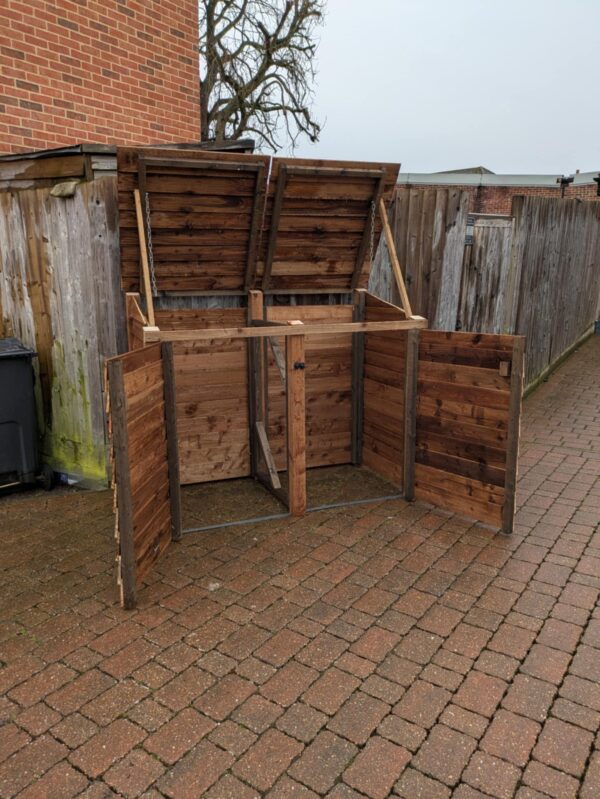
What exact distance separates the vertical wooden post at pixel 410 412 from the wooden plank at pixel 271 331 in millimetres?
130

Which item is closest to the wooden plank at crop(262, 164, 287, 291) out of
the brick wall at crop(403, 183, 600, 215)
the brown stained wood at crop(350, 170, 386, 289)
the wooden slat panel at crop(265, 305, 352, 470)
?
the wooden slat panel at crop(265, 305, 352, 470)

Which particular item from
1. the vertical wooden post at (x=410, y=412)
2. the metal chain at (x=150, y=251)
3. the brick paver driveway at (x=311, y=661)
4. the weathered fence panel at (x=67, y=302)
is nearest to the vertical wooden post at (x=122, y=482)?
the brick paver driveway at (x=311, y=661)

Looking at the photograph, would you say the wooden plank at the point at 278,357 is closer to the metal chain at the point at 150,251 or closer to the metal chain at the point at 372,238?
the metal chain at the point at 150,251

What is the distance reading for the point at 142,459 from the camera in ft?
12.5

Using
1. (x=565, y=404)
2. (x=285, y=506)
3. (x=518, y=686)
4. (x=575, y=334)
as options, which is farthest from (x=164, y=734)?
(x=575, y=334)

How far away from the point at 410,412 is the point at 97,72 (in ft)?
17.0

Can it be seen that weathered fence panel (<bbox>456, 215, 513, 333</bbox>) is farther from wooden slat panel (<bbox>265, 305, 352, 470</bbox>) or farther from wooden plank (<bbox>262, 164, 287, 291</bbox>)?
wooden plank (<bbox>262, 164, 287, 291</bbox>)

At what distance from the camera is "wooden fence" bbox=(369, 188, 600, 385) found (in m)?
6.11

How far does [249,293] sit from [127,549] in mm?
2717

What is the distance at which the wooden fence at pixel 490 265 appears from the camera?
6.11m

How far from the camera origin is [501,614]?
3549 mm

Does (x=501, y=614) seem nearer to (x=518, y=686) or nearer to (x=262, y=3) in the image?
(x=518, y=686)

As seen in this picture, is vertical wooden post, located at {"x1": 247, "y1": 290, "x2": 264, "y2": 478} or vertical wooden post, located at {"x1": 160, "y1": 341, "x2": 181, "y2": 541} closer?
vertical wooden post, located at {"x1": 160, "y1": 341, "x2": 181, "y2": 541}

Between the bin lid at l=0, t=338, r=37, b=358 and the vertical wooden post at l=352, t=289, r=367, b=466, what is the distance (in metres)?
2.99
